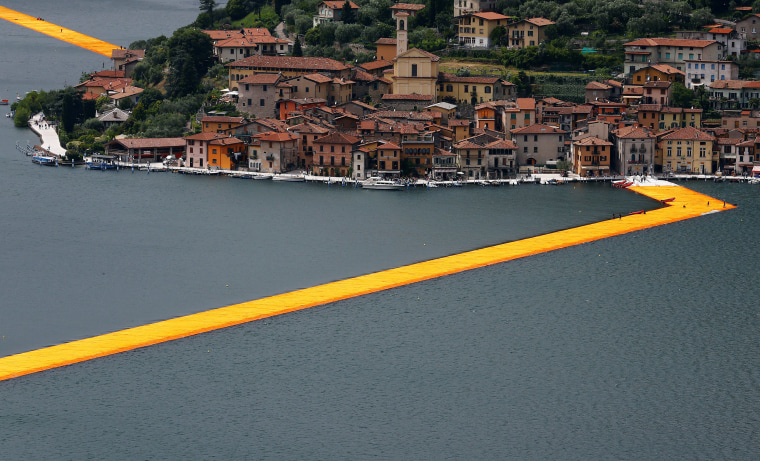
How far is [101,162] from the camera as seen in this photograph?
56.2m

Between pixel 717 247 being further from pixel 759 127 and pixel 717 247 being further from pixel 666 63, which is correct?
pixel 666 63

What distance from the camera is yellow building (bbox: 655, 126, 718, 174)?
172ft

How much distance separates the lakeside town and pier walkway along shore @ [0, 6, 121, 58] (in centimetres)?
3169

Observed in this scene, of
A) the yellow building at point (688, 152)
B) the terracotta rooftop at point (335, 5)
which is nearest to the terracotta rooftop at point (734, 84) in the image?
the yellow building at point (688, 152)

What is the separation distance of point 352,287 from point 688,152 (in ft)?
70.4

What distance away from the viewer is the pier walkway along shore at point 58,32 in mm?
94856

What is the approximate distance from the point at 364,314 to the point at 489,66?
30445mm

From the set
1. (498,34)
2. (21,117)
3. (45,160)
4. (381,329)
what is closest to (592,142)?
(498,34)

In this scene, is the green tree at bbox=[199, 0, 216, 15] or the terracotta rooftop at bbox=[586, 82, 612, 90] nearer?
the terracotta rooftop at bbox=[586, 82, 612, 90]

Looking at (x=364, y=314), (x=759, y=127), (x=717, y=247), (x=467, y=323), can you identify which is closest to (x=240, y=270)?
(x=364, y=314)

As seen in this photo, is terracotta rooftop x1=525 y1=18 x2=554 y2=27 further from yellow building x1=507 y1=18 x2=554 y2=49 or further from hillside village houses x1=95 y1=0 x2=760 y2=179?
hillside village houses x1=95 y1=0 x2=760 y2=179

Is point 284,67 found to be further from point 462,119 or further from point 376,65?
point 462,119

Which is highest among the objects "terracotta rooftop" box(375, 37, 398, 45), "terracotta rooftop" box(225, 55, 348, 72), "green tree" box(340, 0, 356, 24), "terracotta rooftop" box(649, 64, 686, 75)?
"green tree" box(340, 0, 356, 24)

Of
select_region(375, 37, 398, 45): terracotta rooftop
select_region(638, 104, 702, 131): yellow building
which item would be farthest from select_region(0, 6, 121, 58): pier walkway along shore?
select_region(638, 104, 702, 131): yellow building
